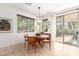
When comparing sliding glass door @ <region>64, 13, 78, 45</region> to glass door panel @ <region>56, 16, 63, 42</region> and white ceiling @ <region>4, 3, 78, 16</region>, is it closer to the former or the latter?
glass door panel @ <region>56, 16, 63, 42</region>

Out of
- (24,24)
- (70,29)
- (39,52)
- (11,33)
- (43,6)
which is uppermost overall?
(43,6)

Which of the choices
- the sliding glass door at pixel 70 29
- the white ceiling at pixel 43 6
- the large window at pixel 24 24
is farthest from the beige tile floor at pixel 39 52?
the white ceiling at pixel 43 6

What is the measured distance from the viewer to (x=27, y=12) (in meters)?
7.09

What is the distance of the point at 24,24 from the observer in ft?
23.4

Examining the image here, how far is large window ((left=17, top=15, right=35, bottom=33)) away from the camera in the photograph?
267 inches

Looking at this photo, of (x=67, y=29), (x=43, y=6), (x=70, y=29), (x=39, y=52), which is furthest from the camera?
(x=67, y=29)

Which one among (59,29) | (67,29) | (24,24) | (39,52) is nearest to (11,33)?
(24,24)

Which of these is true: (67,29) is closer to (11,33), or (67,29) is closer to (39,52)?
(39,52)

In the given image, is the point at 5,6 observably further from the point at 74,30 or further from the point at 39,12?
the point at 74,30

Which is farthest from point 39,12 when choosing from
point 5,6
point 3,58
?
point 3,58

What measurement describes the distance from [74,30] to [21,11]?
3.31 meters

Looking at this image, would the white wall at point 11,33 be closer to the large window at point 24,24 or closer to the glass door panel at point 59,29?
the large window at point 24,24

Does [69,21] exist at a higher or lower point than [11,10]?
→ lower

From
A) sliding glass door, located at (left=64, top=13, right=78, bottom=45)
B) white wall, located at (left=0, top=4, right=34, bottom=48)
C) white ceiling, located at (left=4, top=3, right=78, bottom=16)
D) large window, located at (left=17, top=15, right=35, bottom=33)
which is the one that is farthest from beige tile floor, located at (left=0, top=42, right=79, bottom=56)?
white ceiling, located at (left=4, top=3, right=78, bottom=16)
